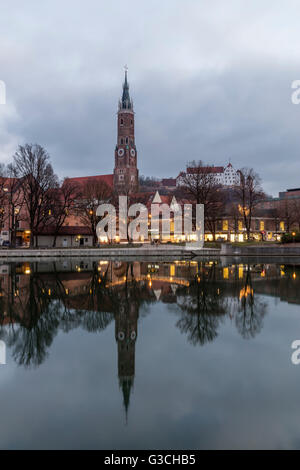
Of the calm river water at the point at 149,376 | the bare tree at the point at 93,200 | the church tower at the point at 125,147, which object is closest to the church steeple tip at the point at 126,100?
the church tower at the point at 125,147

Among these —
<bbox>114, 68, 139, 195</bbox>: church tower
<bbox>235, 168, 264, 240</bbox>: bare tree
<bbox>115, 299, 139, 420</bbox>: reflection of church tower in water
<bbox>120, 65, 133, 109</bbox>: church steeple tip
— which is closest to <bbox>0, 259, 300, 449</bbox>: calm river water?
<bbox>115, 299, 139, 420</bbox>: reflection of church tower in water

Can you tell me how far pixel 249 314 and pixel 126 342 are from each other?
16.5 ft

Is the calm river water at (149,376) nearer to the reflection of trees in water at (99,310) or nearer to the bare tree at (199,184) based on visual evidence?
the reflection of trees in water at (99,310)

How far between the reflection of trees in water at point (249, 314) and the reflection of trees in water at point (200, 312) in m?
0.64

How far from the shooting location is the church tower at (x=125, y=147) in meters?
122

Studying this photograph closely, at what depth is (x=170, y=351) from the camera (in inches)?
315

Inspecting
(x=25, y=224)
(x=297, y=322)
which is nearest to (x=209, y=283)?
(x=297, y=322)

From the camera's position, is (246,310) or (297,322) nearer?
(297,322)

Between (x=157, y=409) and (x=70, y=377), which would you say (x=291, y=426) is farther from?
(x=70, y=377)

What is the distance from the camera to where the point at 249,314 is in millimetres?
11516

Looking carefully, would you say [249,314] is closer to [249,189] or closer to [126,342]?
[126,342]

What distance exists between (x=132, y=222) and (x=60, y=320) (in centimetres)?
5380

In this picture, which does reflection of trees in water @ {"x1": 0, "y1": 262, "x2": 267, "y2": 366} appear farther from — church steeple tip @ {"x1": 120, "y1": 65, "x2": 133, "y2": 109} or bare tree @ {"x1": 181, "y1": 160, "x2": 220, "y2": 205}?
church steeple tip @ {"x1": 120, "y1": 65, "x2": 133, "y2": 109}
